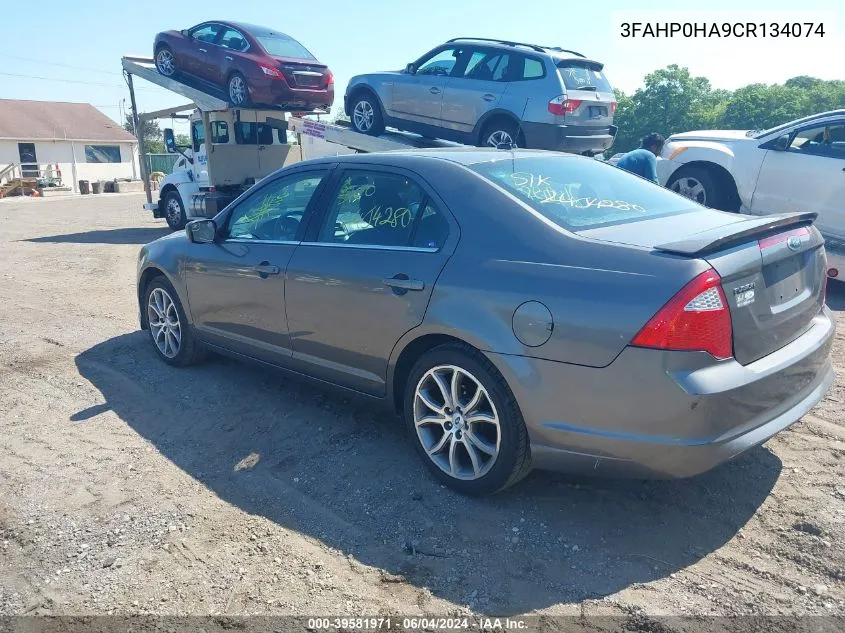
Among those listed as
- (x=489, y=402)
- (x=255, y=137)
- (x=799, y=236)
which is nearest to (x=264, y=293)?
(x=489, y=402)

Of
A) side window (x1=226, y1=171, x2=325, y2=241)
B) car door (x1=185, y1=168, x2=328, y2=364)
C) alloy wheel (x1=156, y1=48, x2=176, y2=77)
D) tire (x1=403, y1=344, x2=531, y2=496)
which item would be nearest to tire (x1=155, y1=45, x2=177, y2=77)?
alloy wheel (x1=156, y1=48, x2=176, y2=77)

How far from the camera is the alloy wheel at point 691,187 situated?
9.13 metres

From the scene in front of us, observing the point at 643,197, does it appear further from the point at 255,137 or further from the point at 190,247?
the point at 255,137

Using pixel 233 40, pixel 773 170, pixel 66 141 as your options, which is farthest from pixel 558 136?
pixel 66 141

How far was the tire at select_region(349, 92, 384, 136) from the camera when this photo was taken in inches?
435

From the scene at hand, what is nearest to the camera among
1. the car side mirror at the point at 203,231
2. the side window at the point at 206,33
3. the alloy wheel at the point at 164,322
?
the car side mirror at the point at 203,231

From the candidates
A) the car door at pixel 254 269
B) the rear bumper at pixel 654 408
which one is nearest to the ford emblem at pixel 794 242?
the rear bumper at pixel 654 408

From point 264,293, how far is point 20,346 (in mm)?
3197

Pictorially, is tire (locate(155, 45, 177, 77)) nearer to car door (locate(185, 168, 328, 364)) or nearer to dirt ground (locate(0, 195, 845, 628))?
car door (locate(185, 168, 328, 364))

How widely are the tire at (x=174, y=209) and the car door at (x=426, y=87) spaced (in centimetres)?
662

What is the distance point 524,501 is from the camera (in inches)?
134

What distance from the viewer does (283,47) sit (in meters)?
12.9

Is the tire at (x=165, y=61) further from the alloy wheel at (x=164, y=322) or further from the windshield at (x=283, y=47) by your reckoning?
the alloy wheel at (x=164, y=322)

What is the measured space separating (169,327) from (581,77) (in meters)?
6.70
